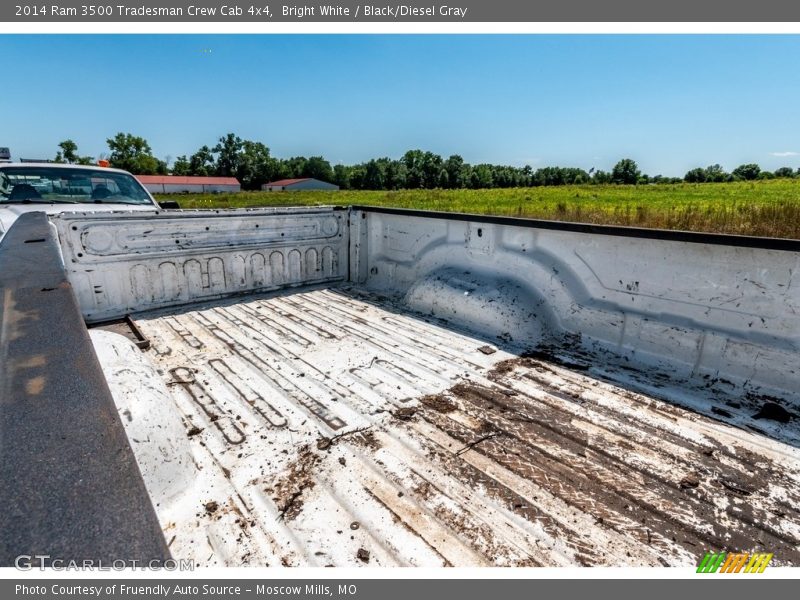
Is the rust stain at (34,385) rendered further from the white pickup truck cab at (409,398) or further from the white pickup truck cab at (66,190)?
the white pickup truck cab at (66,190)

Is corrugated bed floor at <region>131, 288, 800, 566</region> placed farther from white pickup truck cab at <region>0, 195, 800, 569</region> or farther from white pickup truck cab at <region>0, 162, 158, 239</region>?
white pickup truck cab at <region>0, 162, 158, 239</region>

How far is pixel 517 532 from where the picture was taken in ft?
5.19

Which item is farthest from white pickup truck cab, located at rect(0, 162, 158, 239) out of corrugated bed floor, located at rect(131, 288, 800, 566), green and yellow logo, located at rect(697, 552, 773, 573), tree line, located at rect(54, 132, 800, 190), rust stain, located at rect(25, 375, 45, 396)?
tree line, located at rect(54, 132, 800, 190)

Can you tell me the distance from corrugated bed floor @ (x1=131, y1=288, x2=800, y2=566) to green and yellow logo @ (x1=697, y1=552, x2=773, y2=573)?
3 centimetres

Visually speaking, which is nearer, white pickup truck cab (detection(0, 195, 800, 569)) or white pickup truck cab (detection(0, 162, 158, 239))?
white pickup truck cab (detection(0, 195, 800, 569))

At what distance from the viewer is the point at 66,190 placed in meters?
4.43

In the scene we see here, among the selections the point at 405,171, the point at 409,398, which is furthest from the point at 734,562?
the point at 405,171

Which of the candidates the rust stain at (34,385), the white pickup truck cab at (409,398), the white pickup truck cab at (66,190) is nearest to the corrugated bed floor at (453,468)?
the white pickup truck cab at (409,398)

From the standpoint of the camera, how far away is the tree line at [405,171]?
6006cm

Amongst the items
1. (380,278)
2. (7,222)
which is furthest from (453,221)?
(7,222)

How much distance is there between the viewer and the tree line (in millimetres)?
60062

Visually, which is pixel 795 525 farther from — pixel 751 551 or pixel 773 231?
pixel 773 231

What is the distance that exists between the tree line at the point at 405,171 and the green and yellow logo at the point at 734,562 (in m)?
65.4

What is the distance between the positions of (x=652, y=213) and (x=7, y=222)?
7346 millimetres
